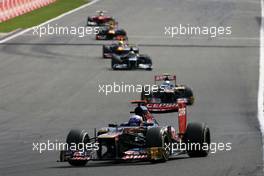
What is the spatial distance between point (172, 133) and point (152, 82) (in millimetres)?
17875

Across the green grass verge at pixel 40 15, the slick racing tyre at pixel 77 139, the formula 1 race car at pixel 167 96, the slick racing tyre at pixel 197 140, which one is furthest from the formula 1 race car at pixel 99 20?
the slick racing tyre at pixel 77 139

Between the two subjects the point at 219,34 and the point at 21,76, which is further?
the point at 219,34

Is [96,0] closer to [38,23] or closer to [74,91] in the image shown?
[38,23]

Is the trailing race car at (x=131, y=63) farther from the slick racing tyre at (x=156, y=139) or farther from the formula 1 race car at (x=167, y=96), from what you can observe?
the slick racing tyre at (x=156, y=139)

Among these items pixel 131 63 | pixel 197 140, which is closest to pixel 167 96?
pixel 131 63

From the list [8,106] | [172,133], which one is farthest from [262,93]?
[172,133]

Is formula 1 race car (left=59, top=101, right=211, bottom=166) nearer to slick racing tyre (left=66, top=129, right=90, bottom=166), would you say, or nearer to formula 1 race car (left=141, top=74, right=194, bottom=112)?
slick racing tyre (left=66, top=129, right=90, bottom=166)

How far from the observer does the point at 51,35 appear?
5619 centimetres

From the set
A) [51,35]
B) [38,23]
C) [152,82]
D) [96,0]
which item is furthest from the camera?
[96,0]

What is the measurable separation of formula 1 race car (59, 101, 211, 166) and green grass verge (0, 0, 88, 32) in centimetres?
3698

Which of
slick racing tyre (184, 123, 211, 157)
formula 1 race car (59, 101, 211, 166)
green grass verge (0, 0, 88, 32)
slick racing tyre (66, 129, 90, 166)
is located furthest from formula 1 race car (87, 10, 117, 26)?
slick racing tyre (66, 129, 90, 166)

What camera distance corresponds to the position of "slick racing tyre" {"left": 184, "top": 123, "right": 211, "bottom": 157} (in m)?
19.9

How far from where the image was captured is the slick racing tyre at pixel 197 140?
19.9 meters

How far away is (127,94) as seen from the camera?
1364 inches
